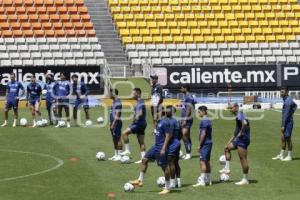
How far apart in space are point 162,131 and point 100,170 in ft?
12.5

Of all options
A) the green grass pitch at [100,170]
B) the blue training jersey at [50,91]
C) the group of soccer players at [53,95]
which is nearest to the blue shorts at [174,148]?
the green grass pitch at [100,170]

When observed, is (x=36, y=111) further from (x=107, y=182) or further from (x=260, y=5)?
(x=260, y=5)

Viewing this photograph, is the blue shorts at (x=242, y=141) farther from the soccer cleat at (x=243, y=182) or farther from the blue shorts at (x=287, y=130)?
the blue shorts at (x=287, y=130)

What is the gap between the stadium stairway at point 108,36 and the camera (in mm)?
47875

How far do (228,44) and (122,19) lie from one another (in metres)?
7.41

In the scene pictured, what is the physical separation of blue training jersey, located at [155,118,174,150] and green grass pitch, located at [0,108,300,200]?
1115mm

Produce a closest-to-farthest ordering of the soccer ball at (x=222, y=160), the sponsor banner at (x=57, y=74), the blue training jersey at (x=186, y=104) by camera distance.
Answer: the soccer ball at (x=222, y=160) → the blue training jersey at (x=186, y=104) → the sponsor banner at (x=57, y=74)

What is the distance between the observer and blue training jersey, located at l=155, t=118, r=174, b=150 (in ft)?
55.3

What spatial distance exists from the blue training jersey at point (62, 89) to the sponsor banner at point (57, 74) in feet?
35.4

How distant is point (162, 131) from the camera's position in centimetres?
1695

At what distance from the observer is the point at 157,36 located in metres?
50.5

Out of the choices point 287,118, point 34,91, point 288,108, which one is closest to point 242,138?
point 288,108

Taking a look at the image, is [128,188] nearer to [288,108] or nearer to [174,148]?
[174,148]

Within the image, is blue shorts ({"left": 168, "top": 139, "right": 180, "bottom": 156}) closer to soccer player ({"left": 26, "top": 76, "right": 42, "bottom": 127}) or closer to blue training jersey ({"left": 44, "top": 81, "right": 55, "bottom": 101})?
soccer player ({"left": 26, "top": 76, "right": 42, "bottom": 127})
